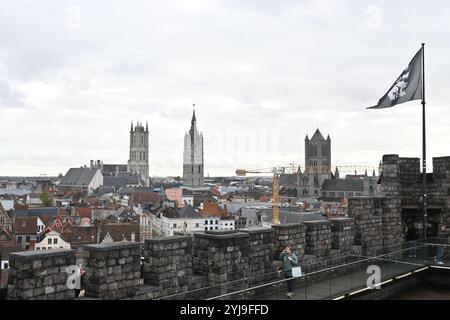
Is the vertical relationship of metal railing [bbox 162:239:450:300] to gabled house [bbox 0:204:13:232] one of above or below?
above

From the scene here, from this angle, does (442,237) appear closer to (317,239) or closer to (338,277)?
(317,239)

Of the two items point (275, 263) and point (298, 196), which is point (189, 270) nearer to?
point (275, 263)

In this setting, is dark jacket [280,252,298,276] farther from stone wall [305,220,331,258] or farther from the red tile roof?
the red tile roof

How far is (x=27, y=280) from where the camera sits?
6352 millimetres

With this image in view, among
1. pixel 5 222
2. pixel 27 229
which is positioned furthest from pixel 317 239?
pixel 5 222

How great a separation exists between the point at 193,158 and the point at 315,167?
153 ft

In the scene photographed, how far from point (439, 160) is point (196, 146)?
160 meters

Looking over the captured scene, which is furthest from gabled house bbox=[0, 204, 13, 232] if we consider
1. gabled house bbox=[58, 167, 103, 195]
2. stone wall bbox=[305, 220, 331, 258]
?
gabled house bbox=[58, 167, 103, 195]

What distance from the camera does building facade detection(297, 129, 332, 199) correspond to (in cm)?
14162

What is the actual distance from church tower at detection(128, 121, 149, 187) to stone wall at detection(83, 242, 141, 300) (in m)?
178

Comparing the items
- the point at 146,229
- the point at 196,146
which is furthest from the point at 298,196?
the point at 146,229

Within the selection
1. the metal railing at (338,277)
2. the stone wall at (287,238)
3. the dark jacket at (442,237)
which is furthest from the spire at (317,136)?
the stone wall at (287,238)
